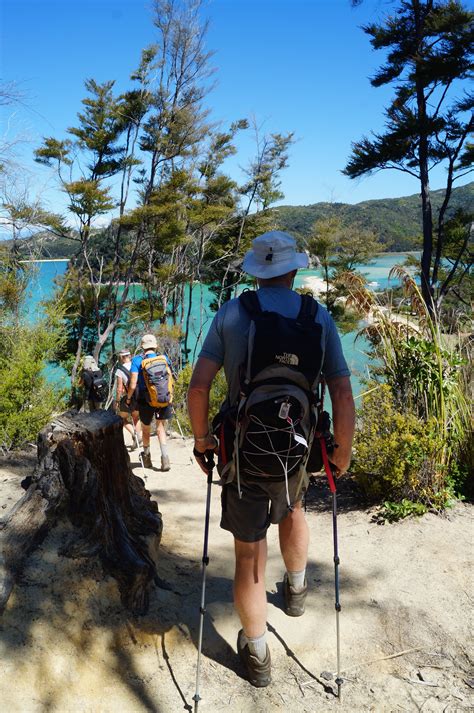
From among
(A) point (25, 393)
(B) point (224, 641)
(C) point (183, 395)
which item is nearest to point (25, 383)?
(A) point (25, 393)

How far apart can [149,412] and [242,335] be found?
4255mm

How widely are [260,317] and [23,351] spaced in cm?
683

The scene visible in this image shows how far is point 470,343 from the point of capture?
4.88 m

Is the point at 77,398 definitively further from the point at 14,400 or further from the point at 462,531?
the point at 462,531

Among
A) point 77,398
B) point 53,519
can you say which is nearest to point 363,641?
point 53,519

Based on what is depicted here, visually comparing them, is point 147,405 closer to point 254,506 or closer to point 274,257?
point 254,506

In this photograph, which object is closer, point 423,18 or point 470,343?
point 470,343

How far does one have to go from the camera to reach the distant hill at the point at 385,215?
32281mm

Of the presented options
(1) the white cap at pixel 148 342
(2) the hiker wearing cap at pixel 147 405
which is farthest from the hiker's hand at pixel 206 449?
(1) the white cap at pixel 148 342

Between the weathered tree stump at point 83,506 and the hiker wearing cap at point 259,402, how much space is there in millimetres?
650

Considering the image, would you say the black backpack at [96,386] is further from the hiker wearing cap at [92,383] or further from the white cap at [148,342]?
the white cap at [148,342]

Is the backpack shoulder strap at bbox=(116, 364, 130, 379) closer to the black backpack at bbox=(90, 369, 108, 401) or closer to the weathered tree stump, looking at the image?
the black backpack at bbox=(90, 369, 108, 401)

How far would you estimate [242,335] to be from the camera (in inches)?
85.4

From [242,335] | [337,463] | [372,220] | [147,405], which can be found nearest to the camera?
[242,335]
